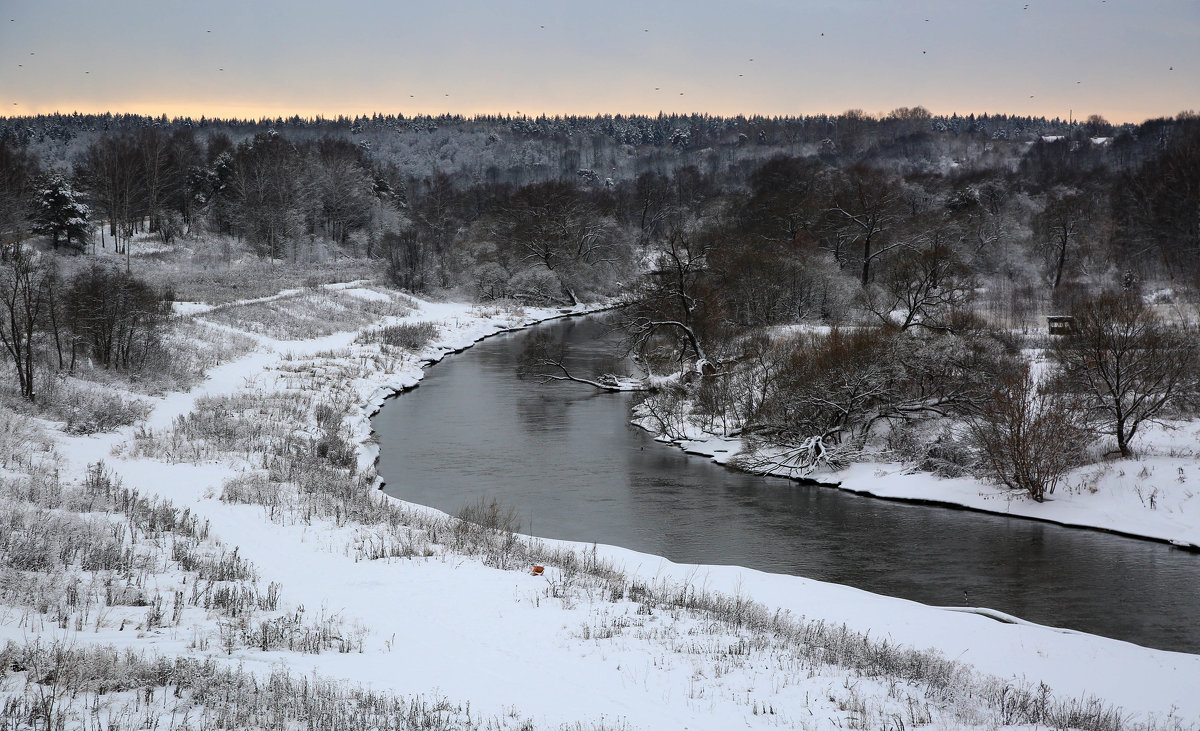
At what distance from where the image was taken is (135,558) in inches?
402

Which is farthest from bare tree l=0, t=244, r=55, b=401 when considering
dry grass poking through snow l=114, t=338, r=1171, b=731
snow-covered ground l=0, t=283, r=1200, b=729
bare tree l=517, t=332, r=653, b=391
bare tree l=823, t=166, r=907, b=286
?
bare tree l=823, t=166, r=907, b=286

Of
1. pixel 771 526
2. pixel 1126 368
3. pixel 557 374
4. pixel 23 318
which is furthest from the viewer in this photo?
pixel 557 374

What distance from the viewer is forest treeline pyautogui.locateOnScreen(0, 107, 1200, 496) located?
2394 cm

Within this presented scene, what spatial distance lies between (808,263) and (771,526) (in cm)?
3242

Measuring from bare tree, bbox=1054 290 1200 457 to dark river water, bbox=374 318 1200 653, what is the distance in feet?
17.2

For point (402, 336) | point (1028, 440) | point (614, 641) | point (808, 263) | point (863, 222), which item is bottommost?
point (614, 641)

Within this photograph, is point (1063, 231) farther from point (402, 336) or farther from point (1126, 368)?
point (402, 336)

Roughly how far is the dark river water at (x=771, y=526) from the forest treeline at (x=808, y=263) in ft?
9.50

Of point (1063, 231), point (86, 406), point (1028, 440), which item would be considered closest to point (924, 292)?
point (1028, 440)

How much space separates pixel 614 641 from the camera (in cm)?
909

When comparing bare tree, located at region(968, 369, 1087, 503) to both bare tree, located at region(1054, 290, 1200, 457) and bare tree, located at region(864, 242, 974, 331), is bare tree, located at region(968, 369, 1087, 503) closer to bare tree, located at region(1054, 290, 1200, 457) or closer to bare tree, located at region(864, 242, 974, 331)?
bare tree, located at region(1054, 290, 1200, 457)

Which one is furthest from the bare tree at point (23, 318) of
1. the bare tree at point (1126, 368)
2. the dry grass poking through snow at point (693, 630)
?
the bare tree at point (1126, 368)

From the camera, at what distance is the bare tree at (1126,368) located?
70.7ft

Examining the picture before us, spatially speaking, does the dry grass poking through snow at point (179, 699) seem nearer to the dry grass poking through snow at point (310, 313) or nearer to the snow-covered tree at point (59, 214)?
the dry grass poking through snow at point (310, 313)
